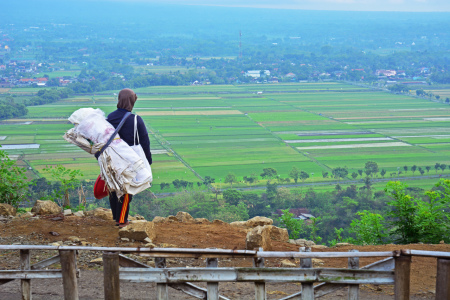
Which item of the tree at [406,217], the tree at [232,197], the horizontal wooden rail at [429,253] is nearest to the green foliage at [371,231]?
the tree at [406,217]

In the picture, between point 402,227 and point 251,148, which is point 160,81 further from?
point 402,227

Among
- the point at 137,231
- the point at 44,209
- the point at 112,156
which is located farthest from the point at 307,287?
the point at 44,209

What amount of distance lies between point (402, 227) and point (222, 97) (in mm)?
87660

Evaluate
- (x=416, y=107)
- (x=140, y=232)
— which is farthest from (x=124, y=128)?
(x=416, y=107)

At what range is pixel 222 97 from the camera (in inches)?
3696

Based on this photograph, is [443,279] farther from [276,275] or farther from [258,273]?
[258,273]

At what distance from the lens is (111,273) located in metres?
4.03

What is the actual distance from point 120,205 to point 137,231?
40 centimetres

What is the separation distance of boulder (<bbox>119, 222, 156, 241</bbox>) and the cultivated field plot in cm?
3819

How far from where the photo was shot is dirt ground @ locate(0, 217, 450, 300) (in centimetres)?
478

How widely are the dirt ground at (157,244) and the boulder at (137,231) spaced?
82 millimetres

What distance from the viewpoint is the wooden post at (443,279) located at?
3779 mm

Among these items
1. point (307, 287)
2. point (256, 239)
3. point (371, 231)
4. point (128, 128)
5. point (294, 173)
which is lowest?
point (294, 173)

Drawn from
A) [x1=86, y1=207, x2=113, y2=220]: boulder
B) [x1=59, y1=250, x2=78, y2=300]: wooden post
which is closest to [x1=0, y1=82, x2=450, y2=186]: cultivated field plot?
[x1=86, y1=207, x2=113, y2=220]: boulder
